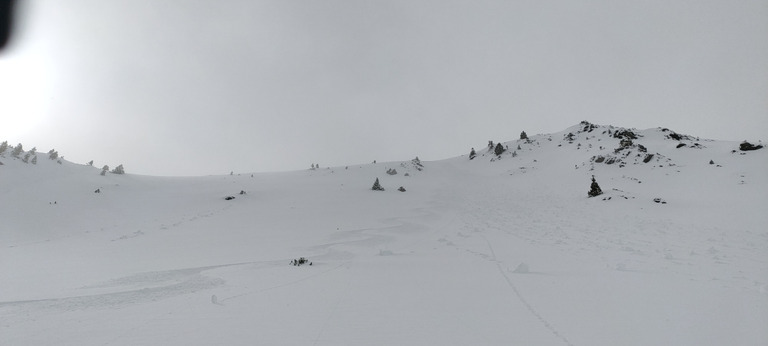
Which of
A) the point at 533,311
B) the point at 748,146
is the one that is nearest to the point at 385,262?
the point at 533,311

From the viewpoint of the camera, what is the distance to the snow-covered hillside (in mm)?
4938

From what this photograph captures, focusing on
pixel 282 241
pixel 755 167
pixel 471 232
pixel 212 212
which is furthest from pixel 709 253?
pixel 212 212

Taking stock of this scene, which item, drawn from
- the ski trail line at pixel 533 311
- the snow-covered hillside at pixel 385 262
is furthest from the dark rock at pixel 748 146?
the ski trail line at pixel 533 311

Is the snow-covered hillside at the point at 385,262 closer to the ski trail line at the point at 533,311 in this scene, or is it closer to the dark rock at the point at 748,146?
the ski trail line at the point at 533,311

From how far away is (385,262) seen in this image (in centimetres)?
1003

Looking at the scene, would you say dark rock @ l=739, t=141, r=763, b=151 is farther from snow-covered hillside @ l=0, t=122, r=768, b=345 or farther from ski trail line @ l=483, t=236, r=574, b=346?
ski trail line @ l=483, t=236, r=574, b=346

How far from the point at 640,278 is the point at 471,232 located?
801 cm

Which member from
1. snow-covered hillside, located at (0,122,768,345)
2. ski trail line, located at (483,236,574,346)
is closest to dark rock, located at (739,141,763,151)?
snow-covered hillside, located at (0,122,768,345)

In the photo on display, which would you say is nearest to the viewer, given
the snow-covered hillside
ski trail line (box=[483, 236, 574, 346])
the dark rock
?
ski trail line (box=[483, 236, 574, 346])

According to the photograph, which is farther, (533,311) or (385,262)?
(385,262)

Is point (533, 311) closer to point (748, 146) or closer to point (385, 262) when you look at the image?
point (385, 262)

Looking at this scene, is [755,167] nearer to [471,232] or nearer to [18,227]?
[471,232]

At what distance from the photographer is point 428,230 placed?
1609cm

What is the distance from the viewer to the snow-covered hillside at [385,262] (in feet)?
16.2
